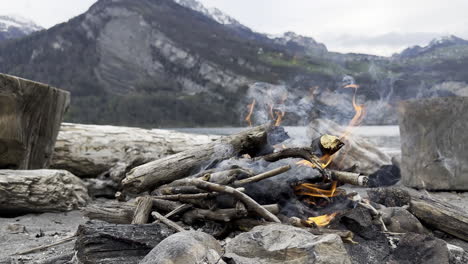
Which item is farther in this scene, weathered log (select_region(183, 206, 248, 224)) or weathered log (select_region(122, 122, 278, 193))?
weathered log (select_region(122, 122, 278, 193))

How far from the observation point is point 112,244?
2779 mm

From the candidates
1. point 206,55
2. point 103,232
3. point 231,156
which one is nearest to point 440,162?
point 231,156

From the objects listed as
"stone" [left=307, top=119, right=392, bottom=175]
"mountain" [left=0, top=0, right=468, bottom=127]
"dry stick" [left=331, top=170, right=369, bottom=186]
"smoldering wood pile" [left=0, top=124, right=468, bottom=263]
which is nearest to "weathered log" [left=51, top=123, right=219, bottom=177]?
"smoldering wood pile" [left=0, top=124, right=468, bottom=263]

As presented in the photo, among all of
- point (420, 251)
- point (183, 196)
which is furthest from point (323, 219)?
point (183, 196)

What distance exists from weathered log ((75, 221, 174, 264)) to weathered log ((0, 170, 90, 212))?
9.40 feet

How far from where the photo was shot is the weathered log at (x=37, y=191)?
16.5 feet

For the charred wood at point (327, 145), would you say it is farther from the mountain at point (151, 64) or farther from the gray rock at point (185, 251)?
the mountain at point (151, 64)

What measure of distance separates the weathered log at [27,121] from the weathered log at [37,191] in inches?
17.7

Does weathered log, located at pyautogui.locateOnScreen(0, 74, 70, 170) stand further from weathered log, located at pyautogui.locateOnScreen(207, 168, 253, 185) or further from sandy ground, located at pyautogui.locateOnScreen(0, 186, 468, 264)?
weathered log, located at pyautogui.locateOnScreen(207, 168, 253, 185)

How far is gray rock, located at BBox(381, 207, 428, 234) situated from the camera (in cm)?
363

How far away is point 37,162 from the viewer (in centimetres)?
610

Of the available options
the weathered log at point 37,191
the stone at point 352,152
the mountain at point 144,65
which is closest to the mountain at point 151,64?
the mountain at point 144,65

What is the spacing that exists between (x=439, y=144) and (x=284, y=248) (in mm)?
6523

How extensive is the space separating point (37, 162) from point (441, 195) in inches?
303
